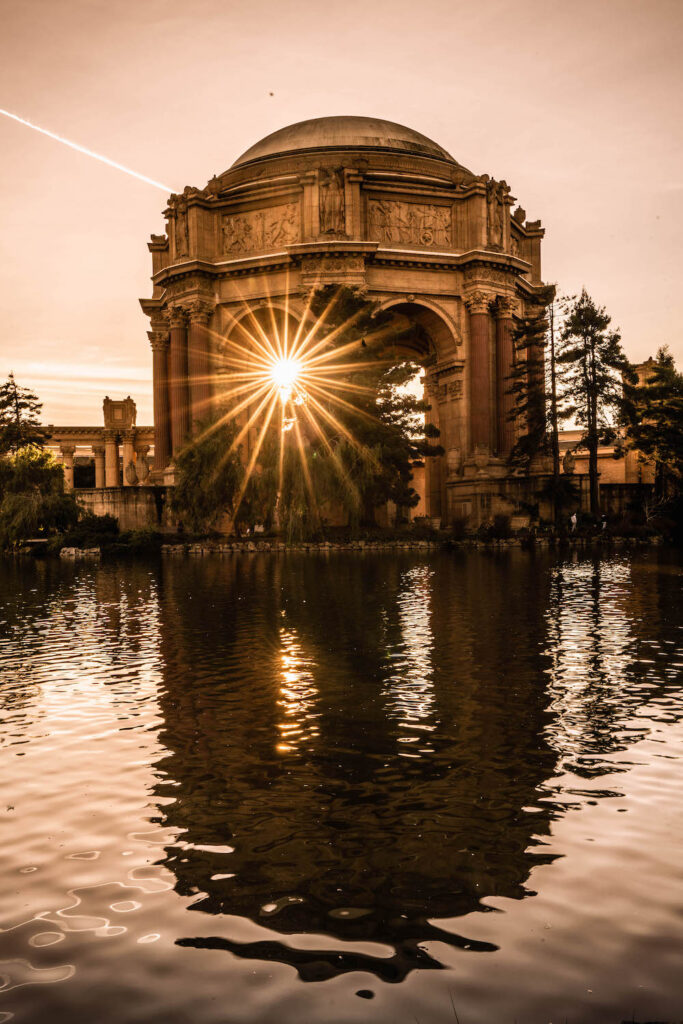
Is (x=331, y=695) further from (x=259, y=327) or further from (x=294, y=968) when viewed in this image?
(x=259, y=327)

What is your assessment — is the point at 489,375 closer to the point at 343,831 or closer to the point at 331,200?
the point at 331,200

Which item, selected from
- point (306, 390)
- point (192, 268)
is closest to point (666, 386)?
point (306, 390)

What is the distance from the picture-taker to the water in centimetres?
281

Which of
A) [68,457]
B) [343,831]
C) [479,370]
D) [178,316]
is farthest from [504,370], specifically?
[68,457]

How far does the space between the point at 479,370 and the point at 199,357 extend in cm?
1605

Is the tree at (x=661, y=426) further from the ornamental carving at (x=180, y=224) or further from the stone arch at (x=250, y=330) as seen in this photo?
the ornamental carving at (x=180, y=224)

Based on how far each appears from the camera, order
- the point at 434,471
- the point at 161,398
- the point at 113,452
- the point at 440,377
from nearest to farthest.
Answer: the point at 440,377
the point at 434,471
the point at 161,398
the point at 113,452

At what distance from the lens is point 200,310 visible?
47.0 metres

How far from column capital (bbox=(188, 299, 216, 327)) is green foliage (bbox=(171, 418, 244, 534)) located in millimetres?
15414

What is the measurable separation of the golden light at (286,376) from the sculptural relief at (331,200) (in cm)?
774

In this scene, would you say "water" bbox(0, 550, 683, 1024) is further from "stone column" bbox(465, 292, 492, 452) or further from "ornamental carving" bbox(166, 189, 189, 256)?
"ornamental carving" bbox(166, 189, 189, 256)

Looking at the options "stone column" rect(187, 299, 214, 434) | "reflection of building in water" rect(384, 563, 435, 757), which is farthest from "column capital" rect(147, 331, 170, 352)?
"reflection of building in water" rect(384, 563, 435, 757)

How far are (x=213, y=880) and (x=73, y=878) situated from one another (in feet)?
2.09

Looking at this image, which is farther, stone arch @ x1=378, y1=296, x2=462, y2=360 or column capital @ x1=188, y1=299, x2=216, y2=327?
column capital @ x1=188, y1=299, x2=216, y2=327
